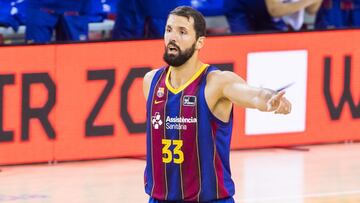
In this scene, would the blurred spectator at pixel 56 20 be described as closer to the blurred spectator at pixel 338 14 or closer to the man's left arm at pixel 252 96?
the blurred spectator at pixel 338 14

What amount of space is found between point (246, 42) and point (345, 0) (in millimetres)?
1839

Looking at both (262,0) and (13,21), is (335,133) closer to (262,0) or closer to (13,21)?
(262,0)

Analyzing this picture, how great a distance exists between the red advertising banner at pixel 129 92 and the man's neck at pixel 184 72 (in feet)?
14.1

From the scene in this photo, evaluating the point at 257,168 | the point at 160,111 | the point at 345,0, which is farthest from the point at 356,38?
the point at 160,111

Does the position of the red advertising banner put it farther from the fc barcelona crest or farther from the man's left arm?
the man's left arm

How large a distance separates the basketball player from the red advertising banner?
4357mm

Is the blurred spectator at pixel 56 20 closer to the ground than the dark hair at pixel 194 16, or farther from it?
A: farther from it

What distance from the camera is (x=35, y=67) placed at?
11.2 metres

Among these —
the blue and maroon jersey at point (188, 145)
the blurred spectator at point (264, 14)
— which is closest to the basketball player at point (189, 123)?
the blue and maroon jersey at point (188, 145)

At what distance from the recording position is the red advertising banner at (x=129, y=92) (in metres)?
11.2

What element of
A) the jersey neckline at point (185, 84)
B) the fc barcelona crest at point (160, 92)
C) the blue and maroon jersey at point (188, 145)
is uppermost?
the jersey neckline at point (185, 84)

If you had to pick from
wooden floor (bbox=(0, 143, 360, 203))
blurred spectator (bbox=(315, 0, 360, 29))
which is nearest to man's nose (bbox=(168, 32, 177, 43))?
wooden floor (bbox=(0, 143, 360, 203))

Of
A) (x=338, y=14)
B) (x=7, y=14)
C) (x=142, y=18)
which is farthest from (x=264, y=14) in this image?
(x=7, y=14)

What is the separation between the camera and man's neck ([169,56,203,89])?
273 inches
